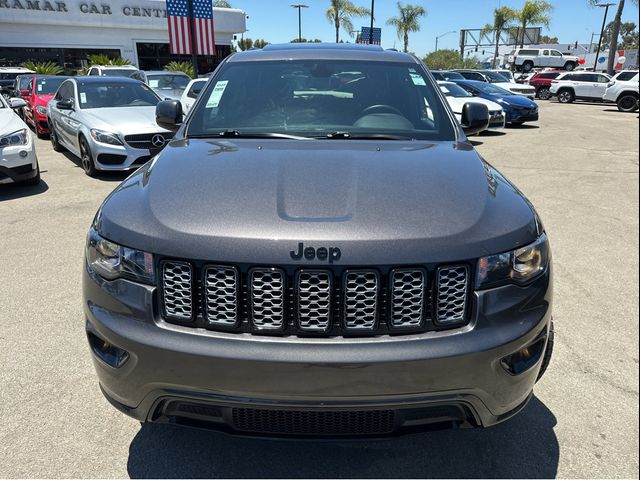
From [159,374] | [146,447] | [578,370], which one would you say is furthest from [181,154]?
[578,370]

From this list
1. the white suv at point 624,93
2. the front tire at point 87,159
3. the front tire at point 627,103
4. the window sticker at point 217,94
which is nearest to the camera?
the window sticker at point 217,94

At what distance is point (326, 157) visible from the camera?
97.4 inches

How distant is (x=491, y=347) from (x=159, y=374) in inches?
48.0

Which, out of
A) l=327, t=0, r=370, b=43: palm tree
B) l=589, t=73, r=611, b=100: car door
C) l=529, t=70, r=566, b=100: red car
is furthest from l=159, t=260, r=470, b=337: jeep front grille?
l=327, t=0, r=370, b=43: palm tree

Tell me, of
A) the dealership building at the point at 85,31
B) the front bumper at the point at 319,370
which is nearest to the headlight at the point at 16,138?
the front bumper at the point at 319,370

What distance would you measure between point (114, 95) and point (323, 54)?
688 cm

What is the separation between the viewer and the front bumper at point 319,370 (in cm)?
176

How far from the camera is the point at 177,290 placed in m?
1.87

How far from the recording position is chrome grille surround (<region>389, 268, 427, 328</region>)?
1803 mm

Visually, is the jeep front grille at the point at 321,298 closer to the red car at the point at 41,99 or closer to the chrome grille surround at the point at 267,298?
the chrome grille surround at the point at 267,298

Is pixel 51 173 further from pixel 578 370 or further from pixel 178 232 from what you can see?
pixel 578 370

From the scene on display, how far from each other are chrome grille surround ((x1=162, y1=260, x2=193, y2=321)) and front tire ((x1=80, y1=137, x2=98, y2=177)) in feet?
22.7

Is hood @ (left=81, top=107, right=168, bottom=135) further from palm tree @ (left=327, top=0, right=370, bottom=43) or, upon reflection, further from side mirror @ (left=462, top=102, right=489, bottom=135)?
palm tree @ (left=327, top=0, right=370, bottom=43)

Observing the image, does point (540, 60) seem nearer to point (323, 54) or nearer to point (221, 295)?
point (323, 54)
